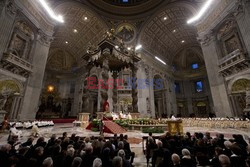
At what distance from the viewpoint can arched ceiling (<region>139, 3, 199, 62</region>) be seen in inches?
661

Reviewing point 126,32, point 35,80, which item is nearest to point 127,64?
point 35,80

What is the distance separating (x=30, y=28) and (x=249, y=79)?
21003mm

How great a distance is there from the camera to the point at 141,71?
58.7ft

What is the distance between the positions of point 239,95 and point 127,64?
10.4 meters

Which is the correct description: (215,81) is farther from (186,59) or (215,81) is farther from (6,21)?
(6,21)

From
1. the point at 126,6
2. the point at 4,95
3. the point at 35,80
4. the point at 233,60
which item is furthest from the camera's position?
the point at 126,6

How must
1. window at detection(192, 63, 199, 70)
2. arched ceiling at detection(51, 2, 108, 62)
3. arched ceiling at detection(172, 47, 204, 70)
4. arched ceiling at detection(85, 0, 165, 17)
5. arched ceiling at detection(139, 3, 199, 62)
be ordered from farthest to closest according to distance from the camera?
window at detection(192, 63, 199, 70) < arched ceiling at detection(172, 47, 204, 70) < arched ceiling at detection(85, 0, 165, 17) < arched ceiling at detection(139, 3, 199, 62) < arched ceiling at detection(51, 2, 108, 62)

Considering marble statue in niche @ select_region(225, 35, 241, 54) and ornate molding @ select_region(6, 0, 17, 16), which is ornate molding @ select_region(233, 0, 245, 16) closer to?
marble statue in niche @ select_region(225, 35, 241, 54)

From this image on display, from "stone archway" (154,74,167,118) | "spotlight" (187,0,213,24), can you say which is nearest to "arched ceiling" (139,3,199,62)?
"spotlight" (187,0,213,24)

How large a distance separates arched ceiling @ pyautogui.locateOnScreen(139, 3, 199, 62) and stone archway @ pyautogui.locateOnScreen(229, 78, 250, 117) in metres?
10.5

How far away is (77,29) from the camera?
19.2 m

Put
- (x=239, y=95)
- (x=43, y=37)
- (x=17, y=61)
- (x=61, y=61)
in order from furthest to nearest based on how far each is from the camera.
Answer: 1. (x=61, y=61)
2. (x=43, y=37)
3. (x=239, y=95)
4. (x=17, y=61)

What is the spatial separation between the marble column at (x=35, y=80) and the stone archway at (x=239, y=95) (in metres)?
19.0

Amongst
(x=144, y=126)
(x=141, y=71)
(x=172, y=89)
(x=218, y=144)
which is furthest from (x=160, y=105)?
(x=218, y=144)
